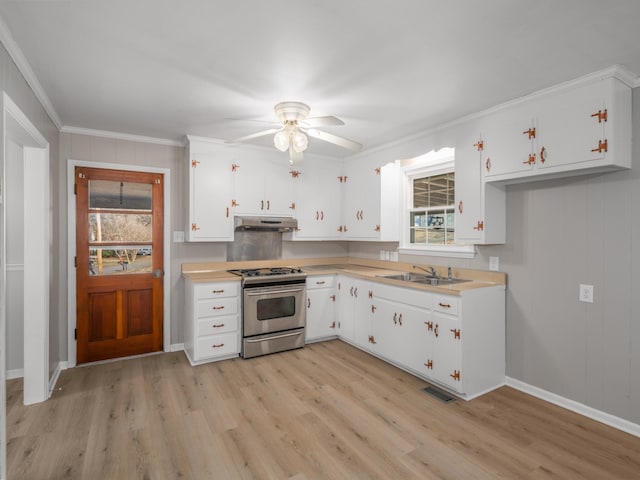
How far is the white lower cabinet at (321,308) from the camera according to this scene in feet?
13.9

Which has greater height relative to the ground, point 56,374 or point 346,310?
point 346,310

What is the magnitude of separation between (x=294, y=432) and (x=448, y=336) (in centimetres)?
148

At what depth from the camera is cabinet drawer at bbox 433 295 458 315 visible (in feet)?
9.34

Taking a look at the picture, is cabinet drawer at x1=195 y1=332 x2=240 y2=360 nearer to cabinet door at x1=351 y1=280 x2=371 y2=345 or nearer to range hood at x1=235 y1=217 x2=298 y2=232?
range hood at x1=235 y1=217 x2=298 y2=232

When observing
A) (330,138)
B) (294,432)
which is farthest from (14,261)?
(330,138)

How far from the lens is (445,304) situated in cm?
292

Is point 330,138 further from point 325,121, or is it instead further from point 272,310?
point 272,310

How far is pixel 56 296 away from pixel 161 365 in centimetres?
121

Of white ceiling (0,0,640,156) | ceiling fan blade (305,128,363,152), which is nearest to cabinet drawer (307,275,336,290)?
ceiling fan blade (305,128,363,152)

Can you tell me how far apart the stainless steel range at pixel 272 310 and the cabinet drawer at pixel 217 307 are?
0.40 ft

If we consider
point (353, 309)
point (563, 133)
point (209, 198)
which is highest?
point (563, 133)

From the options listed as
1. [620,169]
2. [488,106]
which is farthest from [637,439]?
[488,106]

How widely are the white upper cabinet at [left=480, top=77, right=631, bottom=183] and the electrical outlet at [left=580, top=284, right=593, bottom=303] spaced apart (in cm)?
88

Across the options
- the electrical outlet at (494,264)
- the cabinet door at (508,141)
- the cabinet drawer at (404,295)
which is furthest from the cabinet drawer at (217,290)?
the cabinet door at (508,141)
